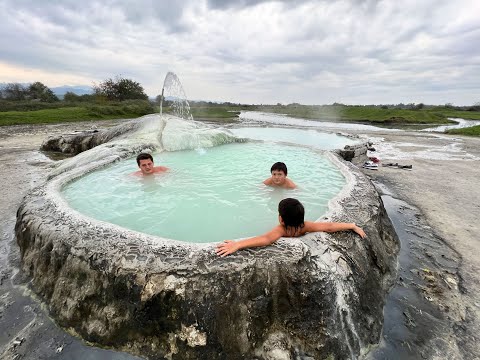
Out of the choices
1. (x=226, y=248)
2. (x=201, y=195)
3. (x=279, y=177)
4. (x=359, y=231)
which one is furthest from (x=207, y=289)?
(x=279, y=177)

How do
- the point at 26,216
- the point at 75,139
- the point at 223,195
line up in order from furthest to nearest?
the point at 75,139 < the point at 223,195 < the point at 26,216

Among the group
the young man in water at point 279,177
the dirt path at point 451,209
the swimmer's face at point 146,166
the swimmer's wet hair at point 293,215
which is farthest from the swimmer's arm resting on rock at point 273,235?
the swimmer's face at point 146,166

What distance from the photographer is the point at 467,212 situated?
607 centimetres

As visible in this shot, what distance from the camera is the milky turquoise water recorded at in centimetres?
409

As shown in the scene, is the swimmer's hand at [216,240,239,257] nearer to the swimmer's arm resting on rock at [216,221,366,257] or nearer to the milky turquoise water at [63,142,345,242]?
the swimmer's arm resting on rock at [216,221,366,257]

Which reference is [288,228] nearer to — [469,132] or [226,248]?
[226,248]

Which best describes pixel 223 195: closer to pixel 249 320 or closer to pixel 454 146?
pixel 249 320

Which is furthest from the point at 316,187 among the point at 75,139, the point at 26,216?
the point at 75,139

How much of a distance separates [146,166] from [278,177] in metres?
2.68

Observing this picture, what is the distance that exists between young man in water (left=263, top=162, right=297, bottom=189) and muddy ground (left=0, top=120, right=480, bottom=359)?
6.85 ft

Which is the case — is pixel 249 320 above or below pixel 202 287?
below

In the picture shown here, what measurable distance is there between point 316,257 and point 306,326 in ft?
2.07

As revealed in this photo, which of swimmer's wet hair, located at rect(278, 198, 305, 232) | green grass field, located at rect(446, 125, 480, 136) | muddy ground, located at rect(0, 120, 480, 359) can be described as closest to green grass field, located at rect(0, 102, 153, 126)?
muddy ground, located at rect(0, 120, 480, 359)

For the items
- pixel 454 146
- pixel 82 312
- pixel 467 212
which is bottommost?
pixel 454 146
